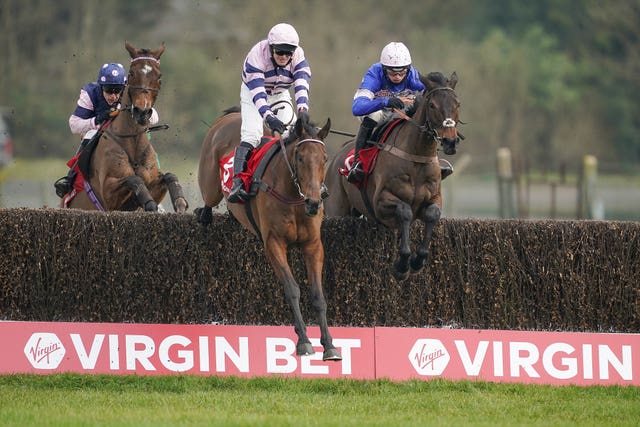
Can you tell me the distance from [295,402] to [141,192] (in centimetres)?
351

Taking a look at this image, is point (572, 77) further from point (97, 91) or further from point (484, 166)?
point (97, 91)

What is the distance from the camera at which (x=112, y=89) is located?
37.8ft

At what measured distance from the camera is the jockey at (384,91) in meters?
9.90

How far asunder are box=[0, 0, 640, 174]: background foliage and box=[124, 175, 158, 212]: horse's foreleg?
50.2 ft

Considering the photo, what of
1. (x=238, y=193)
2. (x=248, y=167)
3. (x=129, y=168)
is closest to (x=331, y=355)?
(x=238, y=193)

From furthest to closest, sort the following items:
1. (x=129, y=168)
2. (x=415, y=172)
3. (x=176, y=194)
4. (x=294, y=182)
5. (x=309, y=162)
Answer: (x=129, y=168)
(x=176, y=194)
(x=415, y=172)
(x=294, y=182)
(x=309, y=162)

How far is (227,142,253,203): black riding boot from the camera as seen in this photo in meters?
9.22

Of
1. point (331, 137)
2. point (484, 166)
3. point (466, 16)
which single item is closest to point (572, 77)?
point (466, 16)

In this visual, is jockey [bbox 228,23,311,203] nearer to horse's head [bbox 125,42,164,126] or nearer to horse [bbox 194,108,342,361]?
horse [bbox 194,108,342,361]

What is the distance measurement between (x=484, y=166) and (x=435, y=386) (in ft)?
86.2

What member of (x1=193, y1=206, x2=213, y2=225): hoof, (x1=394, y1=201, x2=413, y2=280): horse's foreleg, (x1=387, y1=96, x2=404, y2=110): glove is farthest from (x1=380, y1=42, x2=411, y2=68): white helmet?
(x1=193, y1=206, x2=213, y2=225): hoof

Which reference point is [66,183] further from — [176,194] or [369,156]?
[369,156]

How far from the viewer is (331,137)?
30156 mm

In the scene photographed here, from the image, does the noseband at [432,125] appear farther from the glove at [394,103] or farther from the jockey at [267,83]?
the jockey at [267,83]
